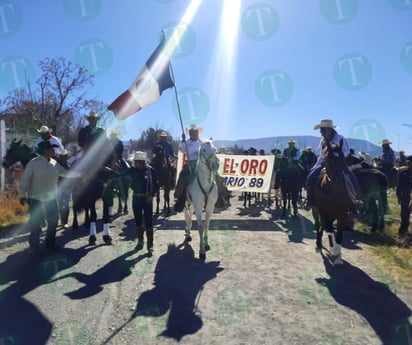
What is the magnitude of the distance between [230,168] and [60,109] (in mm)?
13729

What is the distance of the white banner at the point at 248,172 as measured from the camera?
15094 millimetres

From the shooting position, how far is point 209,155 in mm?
7656

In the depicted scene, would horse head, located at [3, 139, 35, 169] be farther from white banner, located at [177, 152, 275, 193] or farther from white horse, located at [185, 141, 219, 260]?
white banner, located at [177, 152, 275, 193]

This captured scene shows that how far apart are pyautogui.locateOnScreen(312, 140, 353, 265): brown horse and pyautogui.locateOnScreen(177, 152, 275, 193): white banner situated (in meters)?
7.26

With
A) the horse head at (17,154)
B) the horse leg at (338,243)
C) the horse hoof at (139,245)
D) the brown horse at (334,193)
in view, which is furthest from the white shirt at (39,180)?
the horse leg at (338,243)

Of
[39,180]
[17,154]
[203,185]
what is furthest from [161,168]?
[39,180]

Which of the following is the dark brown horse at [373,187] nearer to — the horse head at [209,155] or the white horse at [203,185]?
the white horse at [203,185]

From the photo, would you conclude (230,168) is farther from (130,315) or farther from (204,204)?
(130,315)

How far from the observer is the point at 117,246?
28.1ft

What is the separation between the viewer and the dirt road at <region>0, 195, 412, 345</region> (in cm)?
446

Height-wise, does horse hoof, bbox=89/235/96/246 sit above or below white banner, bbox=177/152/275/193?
below

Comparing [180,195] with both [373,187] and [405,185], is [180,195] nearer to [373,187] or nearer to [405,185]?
[373,187]

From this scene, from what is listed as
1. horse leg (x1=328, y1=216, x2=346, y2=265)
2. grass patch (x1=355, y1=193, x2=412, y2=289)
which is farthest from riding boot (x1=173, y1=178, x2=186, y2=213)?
grass patch (x1=355, y1=193, x2=412, y2=289)

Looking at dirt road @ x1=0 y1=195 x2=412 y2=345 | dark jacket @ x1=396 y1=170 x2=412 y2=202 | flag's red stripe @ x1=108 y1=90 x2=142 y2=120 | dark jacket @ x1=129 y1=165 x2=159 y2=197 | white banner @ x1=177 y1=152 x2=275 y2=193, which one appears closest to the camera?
dirt road @ x1=0 y1=195 x2=412 y2=345
